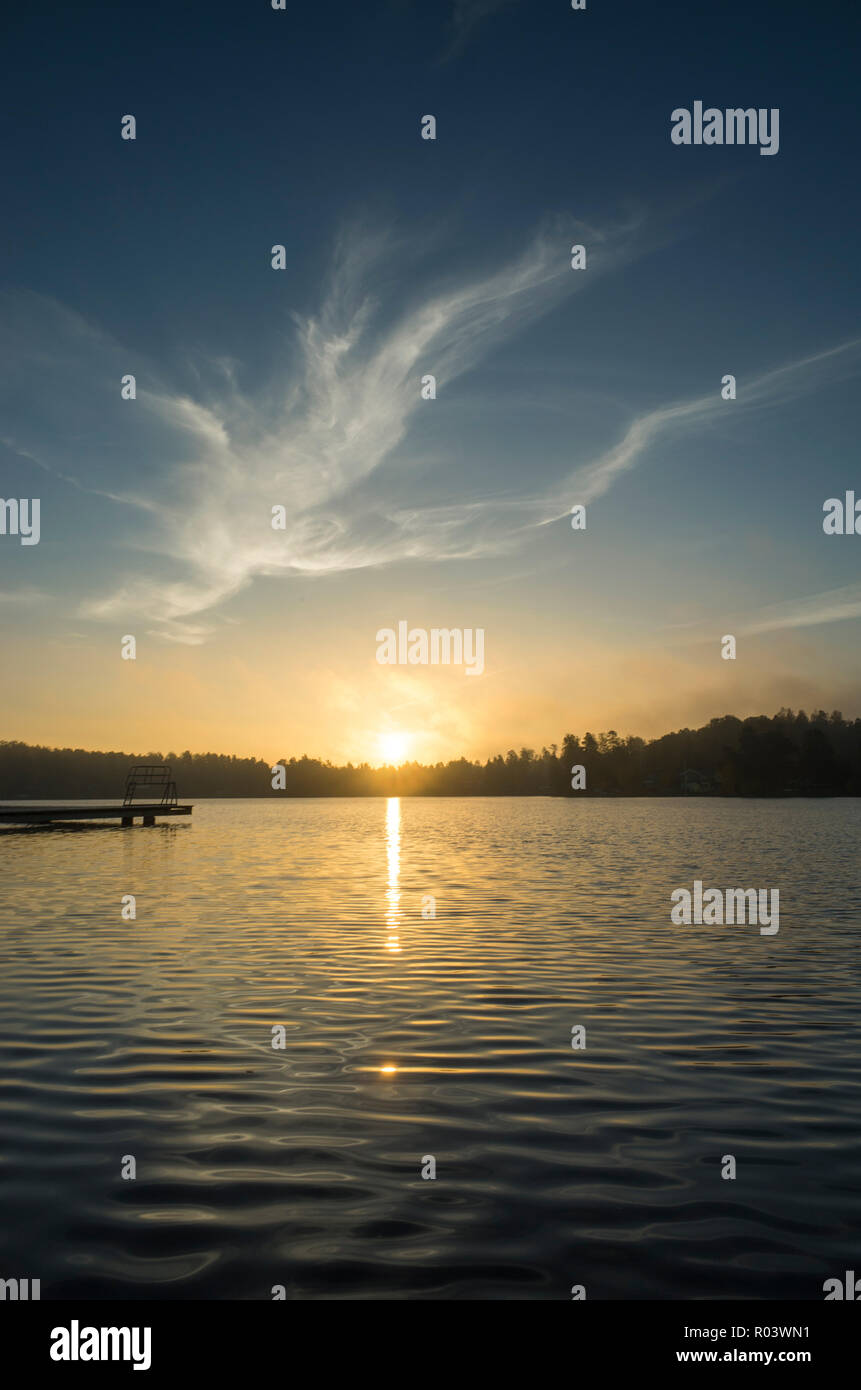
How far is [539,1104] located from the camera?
9.85m

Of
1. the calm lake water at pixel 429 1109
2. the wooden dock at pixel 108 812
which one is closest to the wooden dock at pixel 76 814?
the wooden dock at pixel 108 812

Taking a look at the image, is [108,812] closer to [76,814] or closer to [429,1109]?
[76,814]

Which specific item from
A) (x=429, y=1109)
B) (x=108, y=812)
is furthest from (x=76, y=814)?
(x=429, y=1109)

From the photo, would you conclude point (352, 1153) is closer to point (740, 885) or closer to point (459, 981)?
point (459, 981)

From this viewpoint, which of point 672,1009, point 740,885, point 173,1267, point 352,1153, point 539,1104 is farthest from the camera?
point 740,885

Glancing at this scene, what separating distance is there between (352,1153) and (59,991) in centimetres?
906

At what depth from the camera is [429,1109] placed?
9.70 metres

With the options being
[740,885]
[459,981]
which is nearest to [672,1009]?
[459,981]

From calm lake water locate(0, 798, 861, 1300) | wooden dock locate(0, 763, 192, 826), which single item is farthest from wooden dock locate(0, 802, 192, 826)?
calm lake water locate(0, 798, 861, 1300)

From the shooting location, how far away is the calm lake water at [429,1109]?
6.40 m
